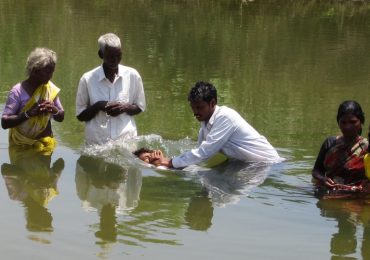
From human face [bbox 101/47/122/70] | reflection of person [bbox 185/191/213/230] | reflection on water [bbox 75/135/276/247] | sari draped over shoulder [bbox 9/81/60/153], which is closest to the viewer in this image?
reflection on water [bbox 75/135/276/247]

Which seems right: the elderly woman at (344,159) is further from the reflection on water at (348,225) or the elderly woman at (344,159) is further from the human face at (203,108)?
the human face at (203,108)

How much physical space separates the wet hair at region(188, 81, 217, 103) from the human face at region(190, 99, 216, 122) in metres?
0.03

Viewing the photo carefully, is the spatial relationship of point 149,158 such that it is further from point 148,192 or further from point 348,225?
point 348,225

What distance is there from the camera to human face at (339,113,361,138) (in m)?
5.89

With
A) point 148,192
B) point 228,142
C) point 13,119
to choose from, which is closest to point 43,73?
point 13,119

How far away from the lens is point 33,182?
22.4 feet

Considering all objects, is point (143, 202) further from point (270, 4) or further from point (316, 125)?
point (270, 4)

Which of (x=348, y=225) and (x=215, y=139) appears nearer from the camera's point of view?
(x=348, y=225)

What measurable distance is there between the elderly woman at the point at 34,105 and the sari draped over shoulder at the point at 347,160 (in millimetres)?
2600

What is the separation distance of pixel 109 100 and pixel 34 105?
2.32 feet

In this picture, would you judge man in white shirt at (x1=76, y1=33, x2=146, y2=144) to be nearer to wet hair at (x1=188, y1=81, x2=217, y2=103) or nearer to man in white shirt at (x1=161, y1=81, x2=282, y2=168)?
man in white shirt at (x1=161, y1=81, x2=282, y2=168)

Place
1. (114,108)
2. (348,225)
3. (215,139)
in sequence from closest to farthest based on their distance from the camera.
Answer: (348,225) → (215,139) → (114,108)

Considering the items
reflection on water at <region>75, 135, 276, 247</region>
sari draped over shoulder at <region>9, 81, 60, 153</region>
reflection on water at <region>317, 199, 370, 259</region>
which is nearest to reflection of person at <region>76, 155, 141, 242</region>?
reflection on water at <region>75, 135, 276, 247</region>

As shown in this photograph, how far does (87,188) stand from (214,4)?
701 inches
